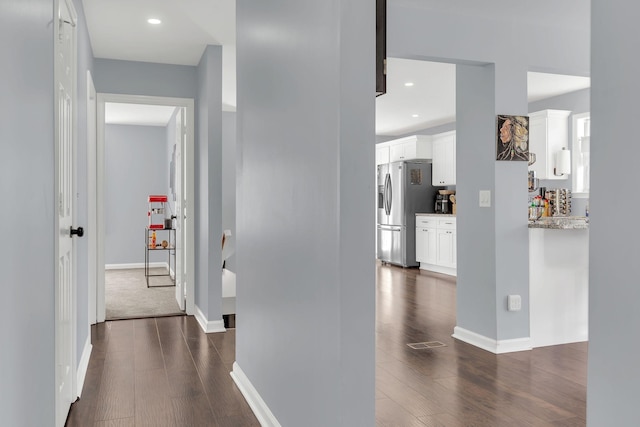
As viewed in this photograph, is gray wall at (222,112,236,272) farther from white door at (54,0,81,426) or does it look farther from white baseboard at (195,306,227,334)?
white door at (54,0,81,426)

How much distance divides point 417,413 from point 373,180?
5.02 ft

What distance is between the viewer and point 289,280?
92.5 inches

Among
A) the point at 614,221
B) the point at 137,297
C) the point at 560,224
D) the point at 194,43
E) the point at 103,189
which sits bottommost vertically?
A: the point at 137,297

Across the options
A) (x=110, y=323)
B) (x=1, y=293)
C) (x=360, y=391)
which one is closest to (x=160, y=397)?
(x=360, y=391)

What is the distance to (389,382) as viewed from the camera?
10.7 ft

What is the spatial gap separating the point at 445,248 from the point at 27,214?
7129mm

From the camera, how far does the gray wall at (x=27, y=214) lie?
1.35 m

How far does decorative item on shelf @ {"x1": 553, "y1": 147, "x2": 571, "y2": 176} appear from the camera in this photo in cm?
705

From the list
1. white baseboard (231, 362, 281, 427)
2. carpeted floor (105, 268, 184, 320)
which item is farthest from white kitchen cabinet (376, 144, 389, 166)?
white baseboard (231, 362, 281, 427)

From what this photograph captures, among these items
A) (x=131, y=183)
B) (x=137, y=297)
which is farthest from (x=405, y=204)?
(x=131, y=183)

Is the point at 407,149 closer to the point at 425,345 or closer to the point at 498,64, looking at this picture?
the point at 498,64

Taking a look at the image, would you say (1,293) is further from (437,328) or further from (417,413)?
(437,328)

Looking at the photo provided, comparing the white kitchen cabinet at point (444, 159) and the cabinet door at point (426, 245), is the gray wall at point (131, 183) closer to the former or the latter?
the cabinet door at point (426, 245)

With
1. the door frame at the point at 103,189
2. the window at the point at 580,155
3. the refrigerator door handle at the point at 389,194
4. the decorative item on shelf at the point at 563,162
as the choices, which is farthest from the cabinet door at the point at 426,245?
the door frame at the point at 103,189
